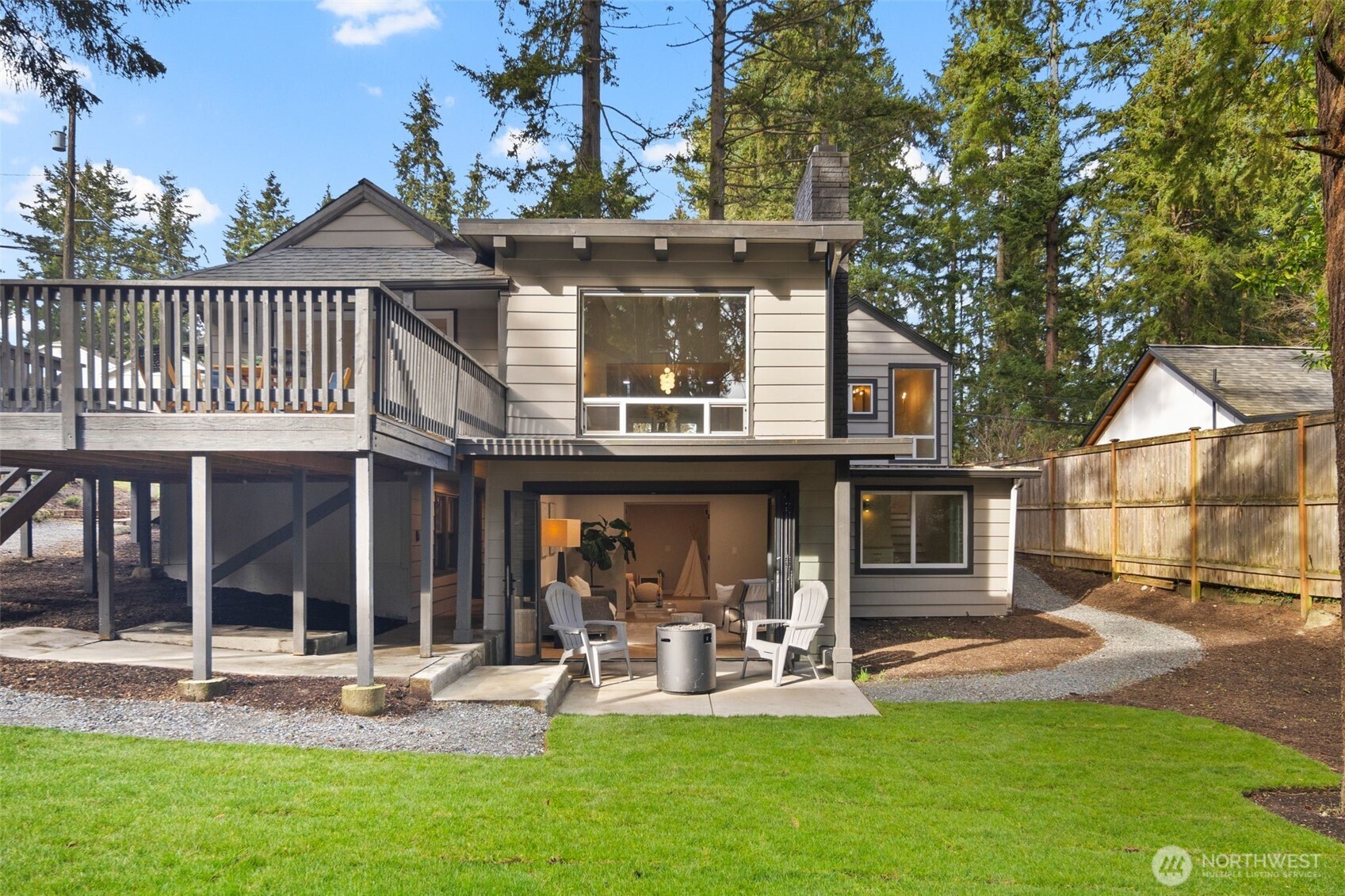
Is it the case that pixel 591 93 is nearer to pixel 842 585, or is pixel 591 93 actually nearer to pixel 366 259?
pixel 366 259

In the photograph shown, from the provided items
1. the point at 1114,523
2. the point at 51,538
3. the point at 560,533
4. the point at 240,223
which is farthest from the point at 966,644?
the point at 240,223

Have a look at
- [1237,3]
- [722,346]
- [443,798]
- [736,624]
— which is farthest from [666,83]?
[443,798]

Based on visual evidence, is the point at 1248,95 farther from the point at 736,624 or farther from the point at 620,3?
the point at 620,3

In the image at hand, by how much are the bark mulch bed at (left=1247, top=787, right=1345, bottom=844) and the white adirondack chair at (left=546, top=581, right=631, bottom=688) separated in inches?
210

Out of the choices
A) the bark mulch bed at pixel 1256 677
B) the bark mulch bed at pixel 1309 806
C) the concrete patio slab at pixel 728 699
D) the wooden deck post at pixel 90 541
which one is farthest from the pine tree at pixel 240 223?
the bark mulch bed at pixel 1309 806

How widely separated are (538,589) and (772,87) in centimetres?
1184

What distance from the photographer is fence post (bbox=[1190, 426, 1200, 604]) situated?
12.9 meters

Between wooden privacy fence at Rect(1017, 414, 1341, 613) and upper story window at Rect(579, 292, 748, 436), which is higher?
upper story window at Rect(579, 292, 748, 436)

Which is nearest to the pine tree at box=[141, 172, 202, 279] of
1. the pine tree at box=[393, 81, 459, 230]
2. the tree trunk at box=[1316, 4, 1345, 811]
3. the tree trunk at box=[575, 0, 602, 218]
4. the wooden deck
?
the pine tree at box=[393, 81, 459, 230]

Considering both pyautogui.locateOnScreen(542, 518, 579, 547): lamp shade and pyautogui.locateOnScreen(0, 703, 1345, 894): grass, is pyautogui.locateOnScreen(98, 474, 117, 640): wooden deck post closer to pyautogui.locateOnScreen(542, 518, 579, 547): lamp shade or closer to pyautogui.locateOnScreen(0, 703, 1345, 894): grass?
pyautogui.locateOnScreen(0, 703, 1345, 894): grass

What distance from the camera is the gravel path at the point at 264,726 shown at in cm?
535

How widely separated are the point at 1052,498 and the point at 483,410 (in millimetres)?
13000

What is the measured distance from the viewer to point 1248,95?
5.88m

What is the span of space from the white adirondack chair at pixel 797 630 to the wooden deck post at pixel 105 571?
246 inches
